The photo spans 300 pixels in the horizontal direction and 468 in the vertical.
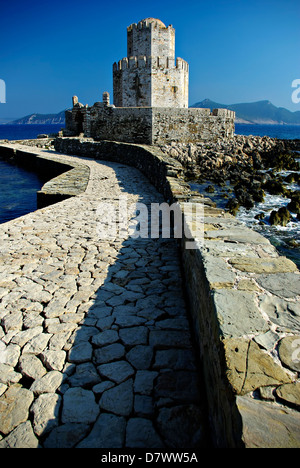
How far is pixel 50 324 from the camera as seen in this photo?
9.86ft

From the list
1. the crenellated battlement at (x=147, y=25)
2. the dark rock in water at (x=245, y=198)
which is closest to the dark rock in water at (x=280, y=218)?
the dark rock in water at (x=245, y=198)

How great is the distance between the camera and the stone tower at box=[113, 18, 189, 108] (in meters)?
23.2

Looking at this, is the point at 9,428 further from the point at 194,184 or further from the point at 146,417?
the point at 194,184

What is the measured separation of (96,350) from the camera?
2.68 meters

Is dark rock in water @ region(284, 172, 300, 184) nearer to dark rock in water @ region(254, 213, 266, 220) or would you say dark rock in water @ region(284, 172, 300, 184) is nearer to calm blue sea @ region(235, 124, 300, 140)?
dark rock in water @ region(254, 213, 266, 220)

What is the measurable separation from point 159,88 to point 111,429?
82.1 ft

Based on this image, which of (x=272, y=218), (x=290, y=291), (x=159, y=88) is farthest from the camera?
(x=159, y=88)

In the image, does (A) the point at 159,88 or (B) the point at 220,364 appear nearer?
(B) the point at 220,364

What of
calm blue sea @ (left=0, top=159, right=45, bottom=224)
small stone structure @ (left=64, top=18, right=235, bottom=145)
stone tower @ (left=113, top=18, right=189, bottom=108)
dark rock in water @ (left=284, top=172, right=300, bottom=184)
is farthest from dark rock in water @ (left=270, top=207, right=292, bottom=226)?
stone tower @ (left=113, top=18, right=189, bottom=108)

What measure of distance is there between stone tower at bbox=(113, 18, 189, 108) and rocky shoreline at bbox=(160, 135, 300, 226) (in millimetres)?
6274

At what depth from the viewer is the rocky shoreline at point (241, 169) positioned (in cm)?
1376

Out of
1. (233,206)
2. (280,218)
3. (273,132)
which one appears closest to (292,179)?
(233,206)

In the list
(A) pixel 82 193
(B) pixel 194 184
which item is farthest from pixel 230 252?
(B) pixel 194 184

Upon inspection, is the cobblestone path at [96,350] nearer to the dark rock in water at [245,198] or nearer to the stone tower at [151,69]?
the dark rock in water at [245,198]
